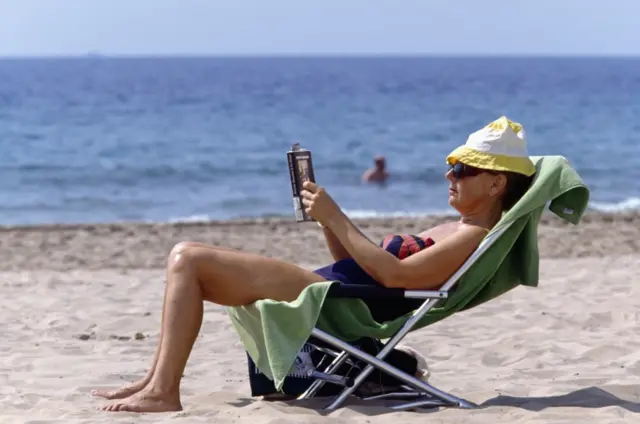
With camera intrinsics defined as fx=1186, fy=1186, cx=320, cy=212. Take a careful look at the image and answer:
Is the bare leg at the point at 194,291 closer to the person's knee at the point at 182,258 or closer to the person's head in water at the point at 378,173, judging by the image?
the person's knee at the point at 182,258

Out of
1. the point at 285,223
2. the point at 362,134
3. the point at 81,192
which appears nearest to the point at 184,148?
the point at 362,134

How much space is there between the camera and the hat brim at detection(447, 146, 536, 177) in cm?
445

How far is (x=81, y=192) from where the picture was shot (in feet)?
64.8

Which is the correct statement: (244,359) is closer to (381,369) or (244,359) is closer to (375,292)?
(381,369)

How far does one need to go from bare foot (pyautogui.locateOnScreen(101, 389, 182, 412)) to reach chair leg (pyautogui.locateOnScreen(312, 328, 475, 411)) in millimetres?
564

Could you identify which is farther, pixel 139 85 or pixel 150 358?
pixel 139 85

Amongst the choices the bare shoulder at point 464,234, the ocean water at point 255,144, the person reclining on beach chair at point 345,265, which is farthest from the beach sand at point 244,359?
the ocean water at point 255,144

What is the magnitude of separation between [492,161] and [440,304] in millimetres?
571

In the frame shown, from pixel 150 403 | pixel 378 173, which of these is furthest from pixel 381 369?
pixel 378 173

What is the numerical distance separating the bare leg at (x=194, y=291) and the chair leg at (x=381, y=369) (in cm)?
24

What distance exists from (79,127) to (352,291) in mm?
33086

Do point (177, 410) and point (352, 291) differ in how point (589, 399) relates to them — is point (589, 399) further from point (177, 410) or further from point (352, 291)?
point (177, 410)

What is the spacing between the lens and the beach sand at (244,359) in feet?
14.2

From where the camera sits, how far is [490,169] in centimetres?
447
